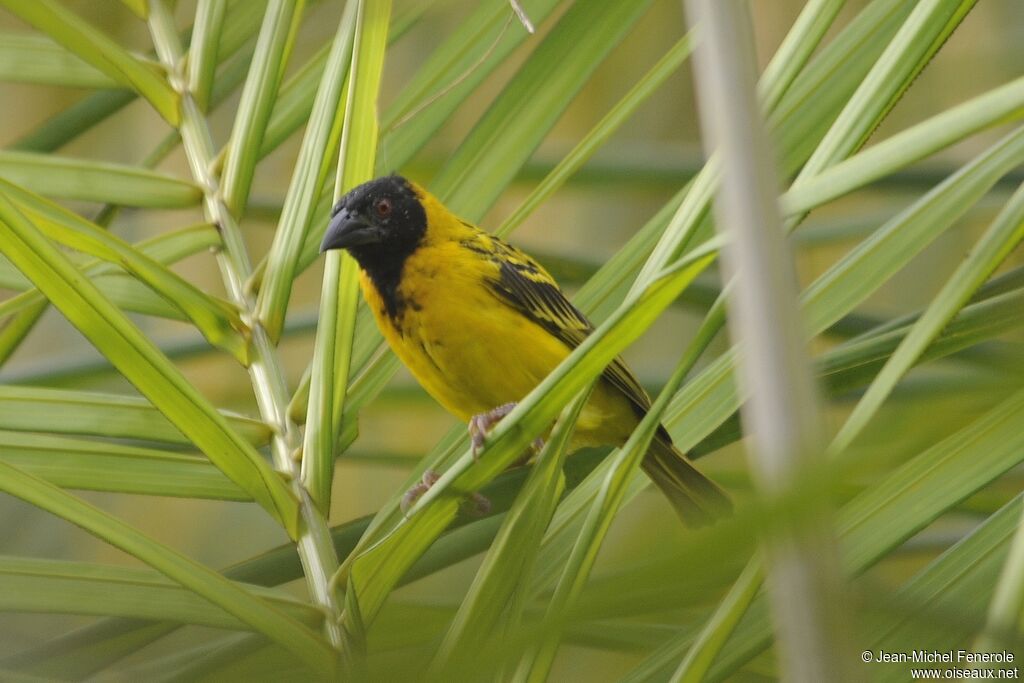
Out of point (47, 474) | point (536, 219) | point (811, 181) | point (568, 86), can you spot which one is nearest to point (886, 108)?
point (811, 181)

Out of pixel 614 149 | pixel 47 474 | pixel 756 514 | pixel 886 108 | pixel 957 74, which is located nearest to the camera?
pixel 756 514

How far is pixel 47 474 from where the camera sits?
119 centimetres

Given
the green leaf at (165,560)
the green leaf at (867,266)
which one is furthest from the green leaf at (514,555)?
the green leaf at (867,266)

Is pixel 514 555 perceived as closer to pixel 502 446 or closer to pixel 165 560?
pixel 502 446

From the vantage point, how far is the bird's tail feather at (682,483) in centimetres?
214

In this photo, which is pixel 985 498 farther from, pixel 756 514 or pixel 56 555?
pixel 56 555

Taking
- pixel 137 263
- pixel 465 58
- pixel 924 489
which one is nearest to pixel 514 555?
pixel 924 489

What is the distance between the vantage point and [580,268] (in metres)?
2.16

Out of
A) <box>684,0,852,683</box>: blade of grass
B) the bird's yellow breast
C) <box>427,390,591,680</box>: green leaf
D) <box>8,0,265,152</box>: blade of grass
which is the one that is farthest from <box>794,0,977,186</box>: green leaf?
the bird's yellow breast

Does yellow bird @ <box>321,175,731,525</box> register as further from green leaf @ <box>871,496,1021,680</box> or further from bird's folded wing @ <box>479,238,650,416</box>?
green leaf @ <box>871,496,1021,680</box>

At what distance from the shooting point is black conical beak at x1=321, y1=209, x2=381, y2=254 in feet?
6.50

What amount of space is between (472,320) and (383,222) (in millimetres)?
280

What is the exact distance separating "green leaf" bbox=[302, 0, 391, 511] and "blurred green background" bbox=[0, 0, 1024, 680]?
0.22 meters

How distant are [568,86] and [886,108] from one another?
2.03 ft
